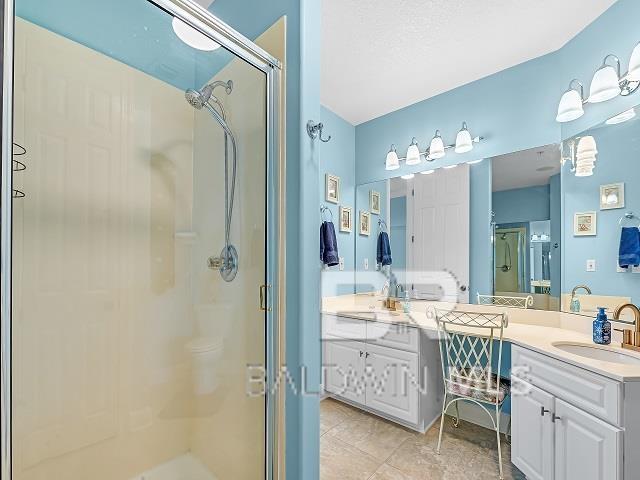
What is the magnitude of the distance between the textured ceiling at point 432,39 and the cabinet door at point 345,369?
2.09 m

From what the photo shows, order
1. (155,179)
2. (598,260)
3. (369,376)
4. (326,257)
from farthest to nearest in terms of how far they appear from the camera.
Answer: (326,257) → (369,376) → (598,260) → (155,179)

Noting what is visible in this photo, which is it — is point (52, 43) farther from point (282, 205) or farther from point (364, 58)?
point (364, 58)

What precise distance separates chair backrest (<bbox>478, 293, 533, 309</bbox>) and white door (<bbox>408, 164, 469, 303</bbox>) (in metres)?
0.12

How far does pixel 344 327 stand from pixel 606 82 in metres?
2.23

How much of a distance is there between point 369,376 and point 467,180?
5.66 feet

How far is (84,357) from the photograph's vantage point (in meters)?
1.50

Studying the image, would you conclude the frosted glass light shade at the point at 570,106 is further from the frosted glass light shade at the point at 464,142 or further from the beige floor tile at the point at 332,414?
the beige floor tile at the point at 332,414

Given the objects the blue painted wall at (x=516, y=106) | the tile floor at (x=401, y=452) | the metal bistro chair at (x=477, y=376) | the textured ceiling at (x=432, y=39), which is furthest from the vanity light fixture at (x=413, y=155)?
the tile floor at (x=401, y=452)

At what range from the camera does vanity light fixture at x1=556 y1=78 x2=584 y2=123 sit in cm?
192

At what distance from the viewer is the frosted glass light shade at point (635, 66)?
1.57 m

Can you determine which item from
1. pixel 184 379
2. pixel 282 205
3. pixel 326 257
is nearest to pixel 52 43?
pixel 282 205

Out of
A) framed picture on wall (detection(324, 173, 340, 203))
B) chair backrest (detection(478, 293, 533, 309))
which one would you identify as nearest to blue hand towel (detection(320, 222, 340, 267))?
framed picture on wall (detection(324, 173, 340, 203))

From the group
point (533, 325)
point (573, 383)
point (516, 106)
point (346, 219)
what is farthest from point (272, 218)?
point (516, 106)

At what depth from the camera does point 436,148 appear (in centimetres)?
265
